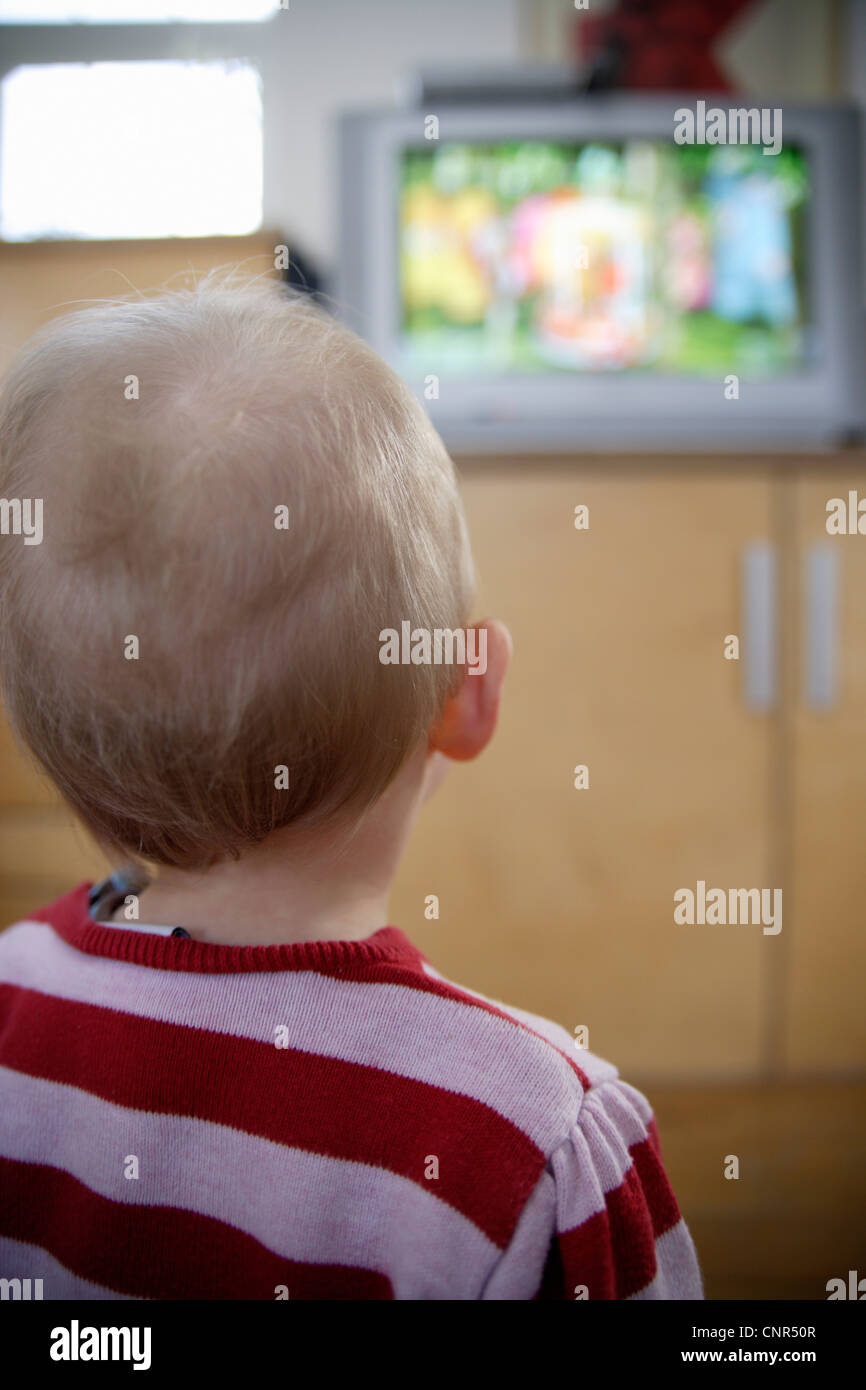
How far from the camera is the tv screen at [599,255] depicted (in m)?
1.59

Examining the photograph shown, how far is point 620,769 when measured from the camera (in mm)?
1341

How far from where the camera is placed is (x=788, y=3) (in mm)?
2107

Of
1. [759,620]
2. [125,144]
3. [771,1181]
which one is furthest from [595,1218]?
[125,144]

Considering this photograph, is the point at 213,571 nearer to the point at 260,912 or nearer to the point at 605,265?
the point at 260,912

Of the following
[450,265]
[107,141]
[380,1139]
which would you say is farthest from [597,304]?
[380,1139]

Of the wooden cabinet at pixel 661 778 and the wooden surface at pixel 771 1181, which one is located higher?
the wooden cabinet at pixel 661 778

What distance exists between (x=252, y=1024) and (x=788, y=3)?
2.45 m

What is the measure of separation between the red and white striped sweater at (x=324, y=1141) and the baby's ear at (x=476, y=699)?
10cm

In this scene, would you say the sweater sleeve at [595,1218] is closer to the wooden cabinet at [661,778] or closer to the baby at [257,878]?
the baby at [257,878]

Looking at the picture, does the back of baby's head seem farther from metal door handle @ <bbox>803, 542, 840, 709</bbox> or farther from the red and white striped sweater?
metal door handle @ <bbox>803, 542, 840, 709</bbox>

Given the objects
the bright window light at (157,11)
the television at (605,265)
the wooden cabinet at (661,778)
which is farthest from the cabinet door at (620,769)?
the bright window light at (157,11)

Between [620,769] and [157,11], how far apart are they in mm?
2014

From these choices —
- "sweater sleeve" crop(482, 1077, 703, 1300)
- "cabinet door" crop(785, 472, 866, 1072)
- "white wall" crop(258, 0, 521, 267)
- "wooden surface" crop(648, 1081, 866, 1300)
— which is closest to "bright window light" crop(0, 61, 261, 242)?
"white wall" crop(258, 0, 521, 267)

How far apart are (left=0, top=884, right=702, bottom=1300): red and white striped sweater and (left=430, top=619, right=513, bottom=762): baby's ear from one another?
0.10 meters
